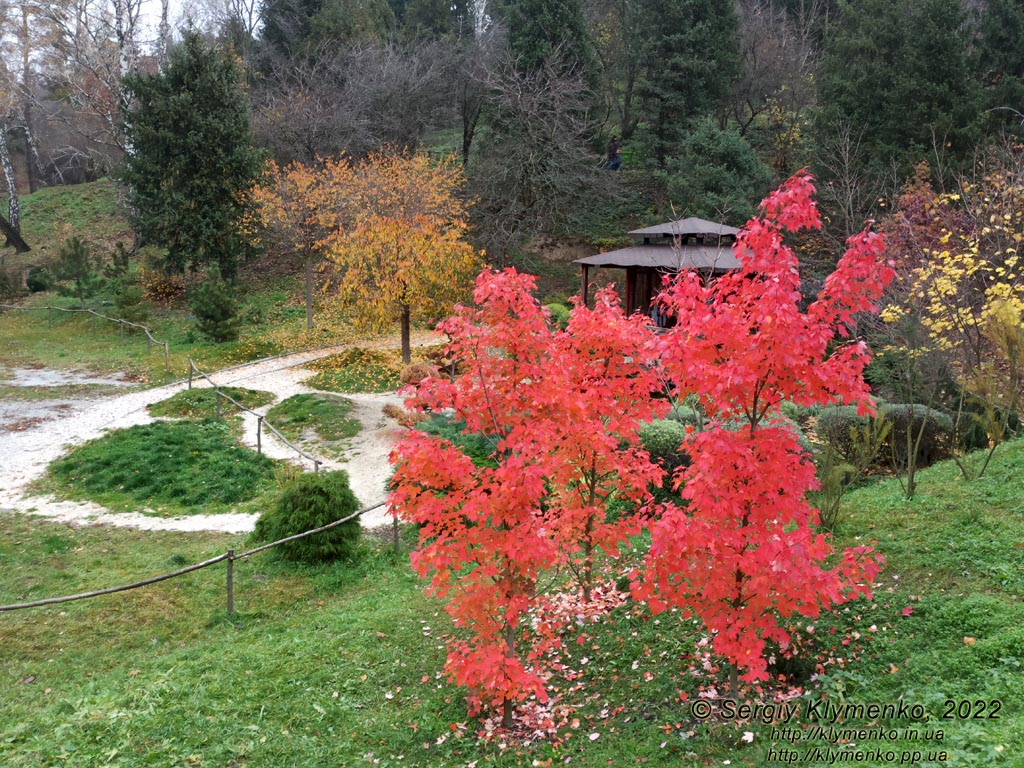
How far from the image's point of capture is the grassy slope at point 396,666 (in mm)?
4777

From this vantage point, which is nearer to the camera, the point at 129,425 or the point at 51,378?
the point at 129,425

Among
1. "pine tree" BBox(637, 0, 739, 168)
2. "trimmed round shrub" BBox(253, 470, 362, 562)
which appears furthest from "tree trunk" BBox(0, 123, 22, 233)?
"trimmed round shrub" BBox(253, 470, 362, 562)

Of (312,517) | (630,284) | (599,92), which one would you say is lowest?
(312,517)

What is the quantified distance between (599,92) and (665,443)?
24.1m

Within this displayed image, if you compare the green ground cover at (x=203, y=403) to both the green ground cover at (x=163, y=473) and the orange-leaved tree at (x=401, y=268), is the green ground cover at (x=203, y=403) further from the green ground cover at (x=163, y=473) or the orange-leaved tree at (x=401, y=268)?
the orange-leaved tree at (x=401, y=268)

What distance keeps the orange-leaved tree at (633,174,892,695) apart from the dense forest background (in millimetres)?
16400

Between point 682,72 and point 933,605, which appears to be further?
point 682,72

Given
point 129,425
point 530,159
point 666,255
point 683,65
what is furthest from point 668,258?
point 683,65

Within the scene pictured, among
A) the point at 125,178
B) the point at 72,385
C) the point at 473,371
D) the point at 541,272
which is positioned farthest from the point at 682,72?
the point at 473,371

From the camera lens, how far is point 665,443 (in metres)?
9.82

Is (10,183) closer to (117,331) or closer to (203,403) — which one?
(117,331)

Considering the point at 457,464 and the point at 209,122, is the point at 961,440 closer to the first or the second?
the point at 457,464

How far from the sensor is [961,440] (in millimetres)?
10203

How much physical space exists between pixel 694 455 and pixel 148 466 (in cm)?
1017
